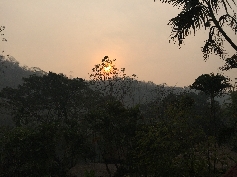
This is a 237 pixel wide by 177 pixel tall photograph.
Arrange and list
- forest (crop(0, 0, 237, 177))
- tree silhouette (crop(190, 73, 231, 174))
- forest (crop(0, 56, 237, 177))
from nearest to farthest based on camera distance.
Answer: forest (crop(0, 0, 237, 177))
forest (crop(0, 56, 237, 177))
tree silhouette (crop(190, 73, 231, 174))

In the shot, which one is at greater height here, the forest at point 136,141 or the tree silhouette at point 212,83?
the tree silhouette at point 212,83

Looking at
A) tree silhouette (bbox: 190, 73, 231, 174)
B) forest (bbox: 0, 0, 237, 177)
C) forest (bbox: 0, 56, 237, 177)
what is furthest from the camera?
tree silhouette (bbox: 190, 73, 231, 174)

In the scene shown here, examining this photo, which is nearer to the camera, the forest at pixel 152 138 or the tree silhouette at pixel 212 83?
the forest at pixel 152 138

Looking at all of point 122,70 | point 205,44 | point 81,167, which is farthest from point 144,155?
point 122,70

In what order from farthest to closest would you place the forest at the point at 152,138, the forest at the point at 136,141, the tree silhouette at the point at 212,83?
the tree silhouette at the point at 212,83 → the forest at the point at 136,141 → the forest at the point at 152,138

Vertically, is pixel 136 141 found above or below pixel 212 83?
below

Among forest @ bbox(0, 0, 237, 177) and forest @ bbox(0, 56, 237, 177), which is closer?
forest @ bbox(0, 0, 237, 177)

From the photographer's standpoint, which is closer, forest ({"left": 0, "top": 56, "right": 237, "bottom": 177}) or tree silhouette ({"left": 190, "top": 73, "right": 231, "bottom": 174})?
forest ({"left": 0, "top": 56, "right": 237, "bottom": 177})

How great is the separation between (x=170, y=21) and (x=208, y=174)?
365 inches

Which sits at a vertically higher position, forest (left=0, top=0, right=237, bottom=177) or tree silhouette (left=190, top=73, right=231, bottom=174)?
tree silhouette (left=190, top=73, right=231, bottom=174)

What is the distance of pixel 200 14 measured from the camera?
6066 millimetres

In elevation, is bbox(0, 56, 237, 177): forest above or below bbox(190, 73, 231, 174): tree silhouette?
below

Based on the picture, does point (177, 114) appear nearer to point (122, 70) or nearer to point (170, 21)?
point (170, 21)

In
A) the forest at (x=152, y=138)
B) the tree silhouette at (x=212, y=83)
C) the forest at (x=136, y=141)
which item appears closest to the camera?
the forest at (x=152, y=138)
